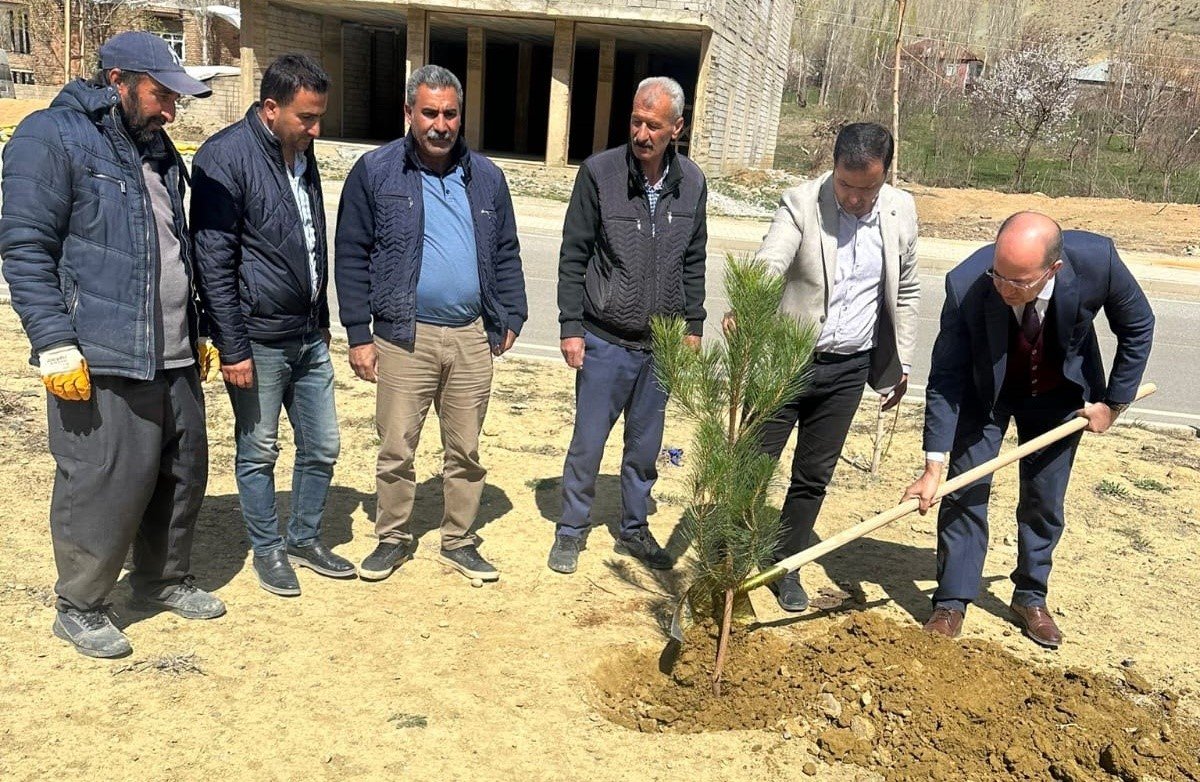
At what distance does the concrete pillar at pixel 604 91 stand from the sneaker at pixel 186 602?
749 inches

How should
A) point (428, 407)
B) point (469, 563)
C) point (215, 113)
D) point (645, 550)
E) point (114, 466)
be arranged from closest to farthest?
point (114, 466) → point (428, 407) → point (469, 563) → point (645, 550) → point (215, 113)

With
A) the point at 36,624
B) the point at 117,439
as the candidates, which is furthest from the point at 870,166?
the point at 36,624

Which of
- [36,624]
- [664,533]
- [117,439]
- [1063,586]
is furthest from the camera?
[664,533]

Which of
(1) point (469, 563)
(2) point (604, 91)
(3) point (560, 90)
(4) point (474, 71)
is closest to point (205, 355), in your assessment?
(1) point (469, 563)

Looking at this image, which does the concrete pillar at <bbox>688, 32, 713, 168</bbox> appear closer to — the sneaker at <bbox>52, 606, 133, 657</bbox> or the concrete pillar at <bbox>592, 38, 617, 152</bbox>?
the concrete pillar at <bbox>592, 38, 617, 152</bbox>

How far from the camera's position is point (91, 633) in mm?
3303

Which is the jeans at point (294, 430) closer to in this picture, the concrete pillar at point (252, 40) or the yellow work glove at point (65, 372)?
the yellow work glove at point (65, 372)

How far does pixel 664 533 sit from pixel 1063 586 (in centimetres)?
183

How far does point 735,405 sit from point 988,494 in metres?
1.31

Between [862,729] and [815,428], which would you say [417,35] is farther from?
[862,729]

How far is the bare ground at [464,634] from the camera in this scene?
2938mm

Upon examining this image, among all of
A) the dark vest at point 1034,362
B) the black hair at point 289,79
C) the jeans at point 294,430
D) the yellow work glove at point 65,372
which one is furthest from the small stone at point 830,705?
the black hair at point 289,79

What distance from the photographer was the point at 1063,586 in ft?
14.5

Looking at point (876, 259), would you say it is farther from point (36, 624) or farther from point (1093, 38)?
point (1093, 38)
